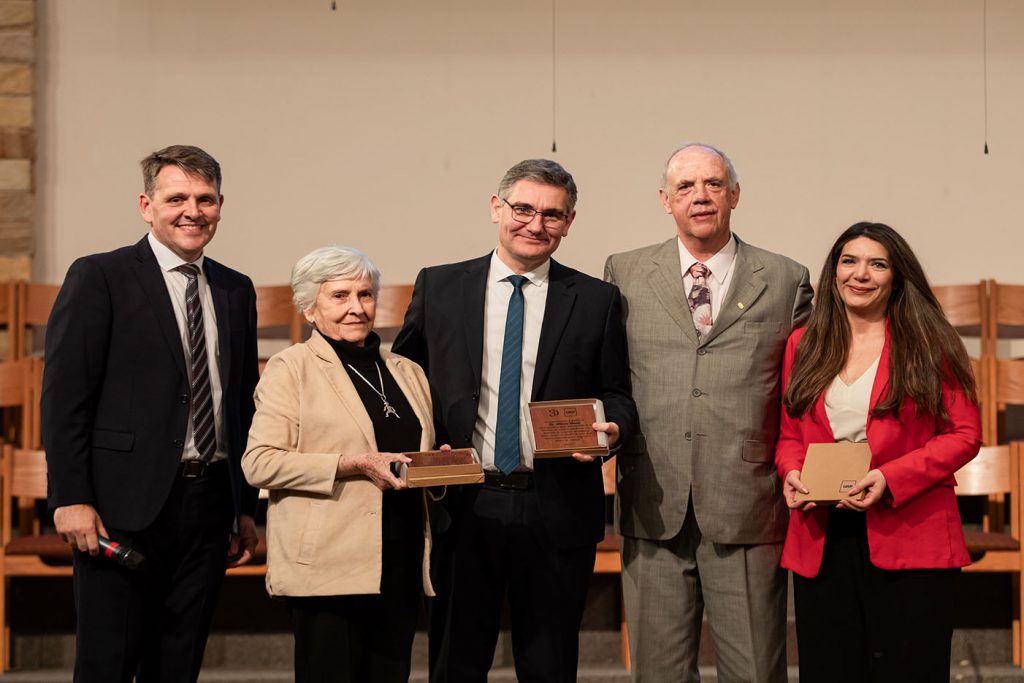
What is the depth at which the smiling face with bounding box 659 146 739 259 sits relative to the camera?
8.86 ft

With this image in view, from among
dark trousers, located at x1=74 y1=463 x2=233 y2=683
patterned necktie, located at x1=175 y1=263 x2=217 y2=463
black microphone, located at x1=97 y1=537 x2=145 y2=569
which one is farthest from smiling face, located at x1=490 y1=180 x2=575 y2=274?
black microphone, located at x1=97 y1=537 x2=145 y2=569

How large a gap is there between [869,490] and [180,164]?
1.75 m

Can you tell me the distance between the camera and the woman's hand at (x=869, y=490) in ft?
7.85

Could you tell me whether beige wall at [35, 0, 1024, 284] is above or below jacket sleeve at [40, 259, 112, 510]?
above

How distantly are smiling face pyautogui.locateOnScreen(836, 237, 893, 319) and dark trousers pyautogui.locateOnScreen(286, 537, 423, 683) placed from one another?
3.92ft

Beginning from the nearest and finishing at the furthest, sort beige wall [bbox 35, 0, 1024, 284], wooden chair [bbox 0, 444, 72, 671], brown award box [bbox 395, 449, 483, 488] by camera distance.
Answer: brown award box [bbox 395, 449, 483, 488] < wooden chair [bbox 0, 444, 72, 671] < beige wall [bbox 35, 0, 1024, 284]

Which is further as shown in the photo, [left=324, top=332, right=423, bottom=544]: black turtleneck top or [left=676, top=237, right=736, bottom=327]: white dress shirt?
[left=676, top=237, right=736, bottom=327]: white dress shirt

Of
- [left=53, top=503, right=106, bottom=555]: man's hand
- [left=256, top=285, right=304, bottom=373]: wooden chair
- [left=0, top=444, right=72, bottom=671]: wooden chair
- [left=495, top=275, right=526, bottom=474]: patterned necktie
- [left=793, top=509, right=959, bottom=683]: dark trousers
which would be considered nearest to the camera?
[left=53, top=503, right=106, bottom=555]: man's hand

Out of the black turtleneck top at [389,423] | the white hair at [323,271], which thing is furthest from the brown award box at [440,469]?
the white hair at [323,271]

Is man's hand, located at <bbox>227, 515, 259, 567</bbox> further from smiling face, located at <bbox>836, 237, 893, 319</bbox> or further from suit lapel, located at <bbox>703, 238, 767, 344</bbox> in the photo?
smiling face, located at <bbox>836, 237, 893, 319</bbox>

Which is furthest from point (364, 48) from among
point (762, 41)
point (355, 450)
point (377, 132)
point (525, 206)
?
point (355, 450)

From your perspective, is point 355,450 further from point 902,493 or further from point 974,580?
point 974,580

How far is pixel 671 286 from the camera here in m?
2.73

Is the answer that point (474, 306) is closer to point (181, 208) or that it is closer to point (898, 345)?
point (181, 208)
